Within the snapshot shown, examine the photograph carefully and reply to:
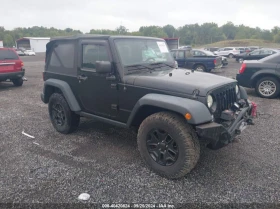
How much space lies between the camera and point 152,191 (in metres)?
3.05

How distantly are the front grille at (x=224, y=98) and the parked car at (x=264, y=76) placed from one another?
4695 mm

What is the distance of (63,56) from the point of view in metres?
4.70

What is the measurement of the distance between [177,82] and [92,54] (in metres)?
1.64

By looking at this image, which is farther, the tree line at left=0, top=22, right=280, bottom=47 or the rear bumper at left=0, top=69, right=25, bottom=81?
the tree line at left=0, top=22, right=280, bottom=47

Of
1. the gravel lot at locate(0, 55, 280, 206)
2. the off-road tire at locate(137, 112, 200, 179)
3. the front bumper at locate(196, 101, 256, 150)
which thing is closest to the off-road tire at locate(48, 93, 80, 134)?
the gravel lot at locate(0, 55, 280, 206)

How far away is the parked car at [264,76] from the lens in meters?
7.68

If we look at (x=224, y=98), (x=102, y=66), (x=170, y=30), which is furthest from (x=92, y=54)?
(x=170, y=30)

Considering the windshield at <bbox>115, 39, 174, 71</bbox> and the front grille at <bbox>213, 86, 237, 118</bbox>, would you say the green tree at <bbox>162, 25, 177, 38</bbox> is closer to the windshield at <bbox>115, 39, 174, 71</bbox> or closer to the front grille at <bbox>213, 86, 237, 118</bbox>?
the windshield at <bbox>115, 39, 174, 71</bbox>

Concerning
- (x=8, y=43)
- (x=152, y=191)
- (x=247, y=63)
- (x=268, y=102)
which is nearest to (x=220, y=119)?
(x=152, y=191)

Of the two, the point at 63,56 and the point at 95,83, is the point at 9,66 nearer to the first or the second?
the point at 63,56

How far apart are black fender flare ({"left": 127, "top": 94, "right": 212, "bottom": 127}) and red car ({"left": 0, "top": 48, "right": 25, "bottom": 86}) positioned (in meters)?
8.62

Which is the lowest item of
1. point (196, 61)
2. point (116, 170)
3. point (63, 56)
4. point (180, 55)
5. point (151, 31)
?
point (116, 170)

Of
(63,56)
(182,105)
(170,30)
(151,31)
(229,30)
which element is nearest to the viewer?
(182,105)

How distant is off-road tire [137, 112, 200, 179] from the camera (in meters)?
3.05
